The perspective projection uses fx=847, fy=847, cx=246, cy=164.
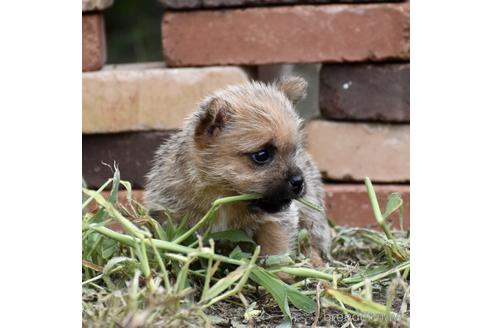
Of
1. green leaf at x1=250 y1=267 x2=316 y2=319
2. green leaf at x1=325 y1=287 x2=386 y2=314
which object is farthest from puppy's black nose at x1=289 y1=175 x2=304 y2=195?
green leaf at x1=325 y1=287 x2=386 y2=314

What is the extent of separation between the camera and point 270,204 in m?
2.91

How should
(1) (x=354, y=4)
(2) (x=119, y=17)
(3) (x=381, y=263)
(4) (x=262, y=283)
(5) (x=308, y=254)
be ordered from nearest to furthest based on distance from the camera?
(4) (x=262, y=283) < (3) (x=381, y=263) < (5) (x=308, y=254) < (1) (x=354, y=4) < (2) (x=119, y=17)

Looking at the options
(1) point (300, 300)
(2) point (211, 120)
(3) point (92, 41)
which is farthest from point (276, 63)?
(1) point (300, 300)

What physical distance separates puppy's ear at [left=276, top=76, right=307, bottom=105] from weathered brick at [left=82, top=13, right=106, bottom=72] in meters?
1.42

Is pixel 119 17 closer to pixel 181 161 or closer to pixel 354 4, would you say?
pixel 354 4

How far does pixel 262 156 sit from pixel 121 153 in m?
1.69

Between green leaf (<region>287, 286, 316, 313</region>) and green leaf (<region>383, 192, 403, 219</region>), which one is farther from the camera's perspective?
green leaf (<region>383, 192, 403, 219</region>)

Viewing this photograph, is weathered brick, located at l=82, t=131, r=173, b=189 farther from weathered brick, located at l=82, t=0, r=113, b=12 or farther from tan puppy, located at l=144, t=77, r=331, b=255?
tan puppy, located at l=144, t=77, r=331, b=255

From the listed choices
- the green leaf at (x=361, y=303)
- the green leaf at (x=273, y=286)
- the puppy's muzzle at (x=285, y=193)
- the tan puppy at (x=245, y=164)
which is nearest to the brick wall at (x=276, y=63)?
the tan puppy at (x=245, y=164)

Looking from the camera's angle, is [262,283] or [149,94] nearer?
[262,283]

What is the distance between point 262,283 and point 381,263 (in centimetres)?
72

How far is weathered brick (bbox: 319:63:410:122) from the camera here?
14.2ft

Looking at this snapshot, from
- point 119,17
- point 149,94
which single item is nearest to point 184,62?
point 149,94

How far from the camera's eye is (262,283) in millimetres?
2561
